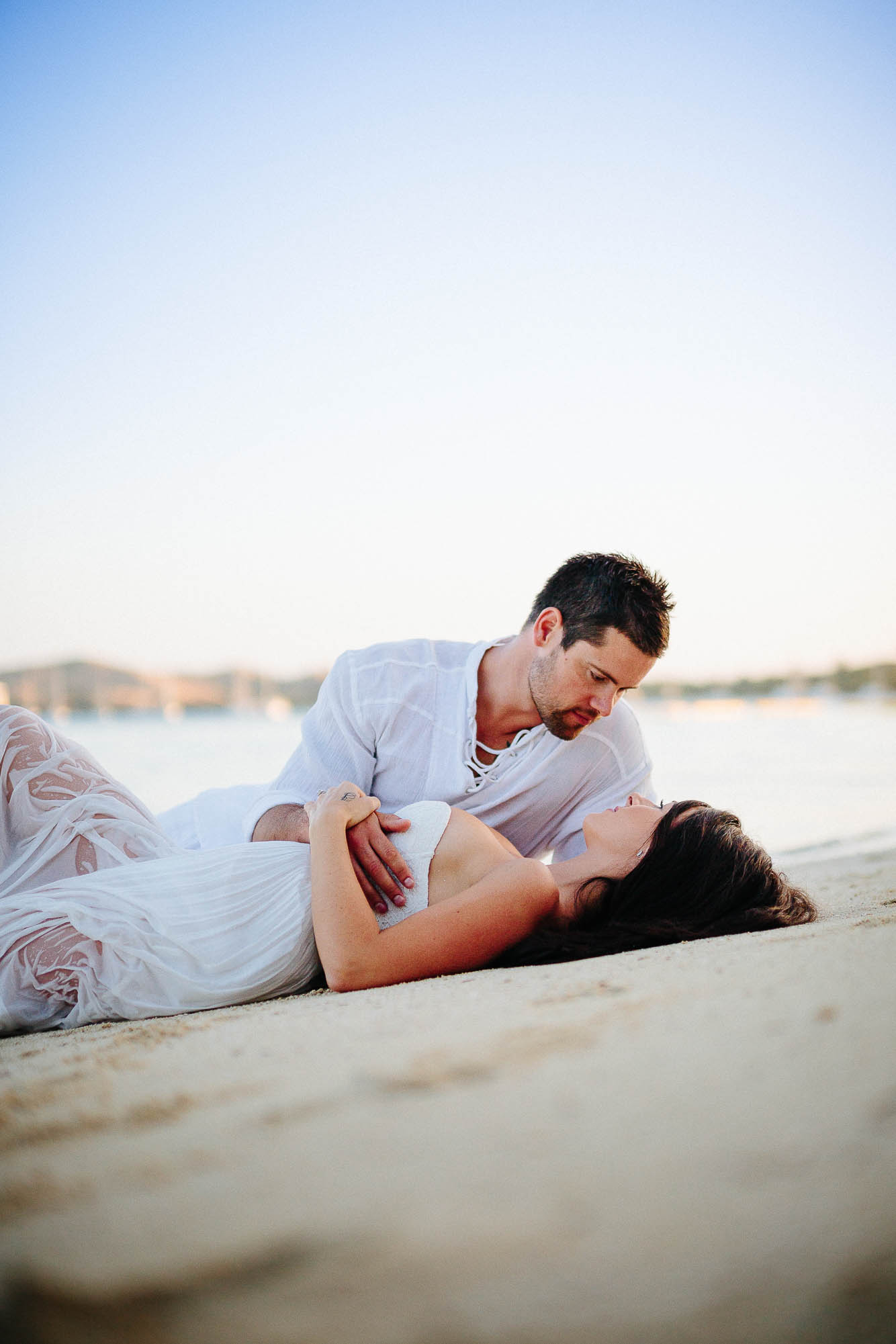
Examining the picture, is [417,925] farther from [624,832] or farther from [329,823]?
[624,832]

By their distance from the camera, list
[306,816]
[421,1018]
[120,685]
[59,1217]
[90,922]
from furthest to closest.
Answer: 1. [120,685]
2. [306,816]
3. [90,922]
4. [421,1018]
5. [59,1217]

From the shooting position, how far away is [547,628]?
131 inches

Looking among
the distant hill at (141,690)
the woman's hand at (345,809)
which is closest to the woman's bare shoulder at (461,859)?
the woman's hand at (345,809)

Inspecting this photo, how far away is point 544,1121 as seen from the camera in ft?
3.36

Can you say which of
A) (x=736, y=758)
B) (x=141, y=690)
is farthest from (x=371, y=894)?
(x=141, y=690)

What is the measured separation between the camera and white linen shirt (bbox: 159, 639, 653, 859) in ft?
11.2

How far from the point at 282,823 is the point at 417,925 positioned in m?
1.04

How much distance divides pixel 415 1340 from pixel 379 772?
2664 millimetres

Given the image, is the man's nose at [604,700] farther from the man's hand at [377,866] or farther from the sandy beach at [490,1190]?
the sandy beach at [490,1190]

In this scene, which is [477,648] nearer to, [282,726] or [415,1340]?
[415,1340]

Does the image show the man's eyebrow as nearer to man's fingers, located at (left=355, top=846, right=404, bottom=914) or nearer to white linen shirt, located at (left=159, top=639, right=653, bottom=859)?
white linen shirt, located at (left=159, top=639, right=653, bottom=859)

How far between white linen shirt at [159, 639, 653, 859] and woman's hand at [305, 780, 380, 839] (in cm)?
85

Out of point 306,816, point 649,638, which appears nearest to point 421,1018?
point 306,816

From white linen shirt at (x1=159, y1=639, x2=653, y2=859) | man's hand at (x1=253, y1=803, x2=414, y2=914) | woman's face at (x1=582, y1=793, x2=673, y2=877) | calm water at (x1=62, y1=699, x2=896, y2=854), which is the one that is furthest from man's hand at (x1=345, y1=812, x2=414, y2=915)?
calm water at (x1=62, y1=699, x2=896, y2=854)
